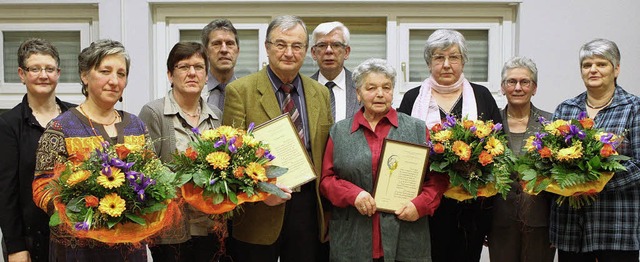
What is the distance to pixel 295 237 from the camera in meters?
3.14

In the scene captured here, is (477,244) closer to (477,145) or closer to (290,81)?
(477,145)

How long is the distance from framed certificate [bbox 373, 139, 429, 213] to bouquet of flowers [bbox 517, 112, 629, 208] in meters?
0.54

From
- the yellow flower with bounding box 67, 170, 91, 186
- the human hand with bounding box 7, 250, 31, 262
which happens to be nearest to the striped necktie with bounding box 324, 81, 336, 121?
the yellow flower with bounding box 67, 170, 91, 186

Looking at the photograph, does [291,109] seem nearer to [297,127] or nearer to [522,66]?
[297,127]

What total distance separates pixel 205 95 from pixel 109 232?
1.49m

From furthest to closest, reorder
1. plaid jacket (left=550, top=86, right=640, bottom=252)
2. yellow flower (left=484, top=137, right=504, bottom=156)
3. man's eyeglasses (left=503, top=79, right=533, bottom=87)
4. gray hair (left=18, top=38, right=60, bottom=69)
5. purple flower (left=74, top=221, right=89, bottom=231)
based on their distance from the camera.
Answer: man's eyeglasses (left=503, top=79, right=533, bottom=87)
gray hair (left=18, top=38, right=60, bottom=69)
plaid jacket (left=550, top=86, right=640, bottom=252)
yellow flower (left=484, top=137, right=504, bottom=156)
purple flower (left=74, top=221, right=89, bottom=231)

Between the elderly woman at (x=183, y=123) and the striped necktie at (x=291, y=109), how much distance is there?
40 cm

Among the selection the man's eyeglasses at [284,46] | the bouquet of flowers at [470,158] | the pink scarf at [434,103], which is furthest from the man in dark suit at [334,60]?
the bouquet of flowers at [470,158]

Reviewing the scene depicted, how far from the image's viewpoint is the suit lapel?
3125mm

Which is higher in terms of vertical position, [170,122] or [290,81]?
[290,81]

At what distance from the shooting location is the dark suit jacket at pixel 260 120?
3059mm

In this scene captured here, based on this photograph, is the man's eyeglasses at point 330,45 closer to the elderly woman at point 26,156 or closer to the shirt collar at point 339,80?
the shirt collar at point 339,80

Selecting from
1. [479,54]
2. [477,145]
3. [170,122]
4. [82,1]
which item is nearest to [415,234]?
[477,145]

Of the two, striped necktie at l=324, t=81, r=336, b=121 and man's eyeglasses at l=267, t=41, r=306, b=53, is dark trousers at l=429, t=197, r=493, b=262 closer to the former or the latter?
striped necktie at l=324, t=81, r=336, b=121
